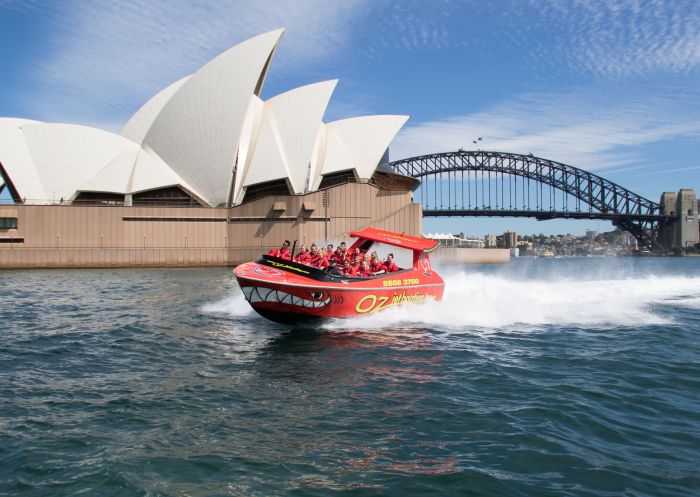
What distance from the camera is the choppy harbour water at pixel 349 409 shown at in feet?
16.6

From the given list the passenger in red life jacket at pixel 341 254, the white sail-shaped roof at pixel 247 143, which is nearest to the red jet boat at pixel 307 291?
the passenger in red life jacket at pixel 341 254

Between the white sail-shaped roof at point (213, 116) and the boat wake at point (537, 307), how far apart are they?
33.7 metres

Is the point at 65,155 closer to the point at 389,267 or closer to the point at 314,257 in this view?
the point at 314,257

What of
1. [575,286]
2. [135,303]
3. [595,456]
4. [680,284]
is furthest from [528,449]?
[680,284]

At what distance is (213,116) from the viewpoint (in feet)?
162

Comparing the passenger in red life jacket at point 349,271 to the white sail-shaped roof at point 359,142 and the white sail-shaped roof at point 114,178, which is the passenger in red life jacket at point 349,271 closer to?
the white sail-shaped roof at point 359,142

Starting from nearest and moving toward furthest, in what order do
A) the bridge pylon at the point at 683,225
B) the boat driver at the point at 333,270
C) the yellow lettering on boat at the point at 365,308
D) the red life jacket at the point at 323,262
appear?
the boat driver at the point at 333,270
the yellow lettering on boat at the point at 365,308
the red life jacket at the point at 323,262
the bridge pylon at the point at 683,225

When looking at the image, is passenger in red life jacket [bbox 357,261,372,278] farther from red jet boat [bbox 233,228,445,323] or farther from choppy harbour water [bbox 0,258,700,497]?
choppy harbour water [bbox 0,258,700,497]

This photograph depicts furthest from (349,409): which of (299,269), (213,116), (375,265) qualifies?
(213,116)

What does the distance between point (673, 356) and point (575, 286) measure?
13032 mm

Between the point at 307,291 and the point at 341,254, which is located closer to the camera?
the point at 307,291

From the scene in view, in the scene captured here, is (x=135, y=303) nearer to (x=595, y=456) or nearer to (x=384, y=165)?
(x=595, y=456)

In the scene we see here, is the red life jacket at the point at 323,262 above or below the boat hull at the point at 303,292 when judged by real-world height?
above

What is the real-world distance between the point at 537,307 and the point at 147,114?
166ft
